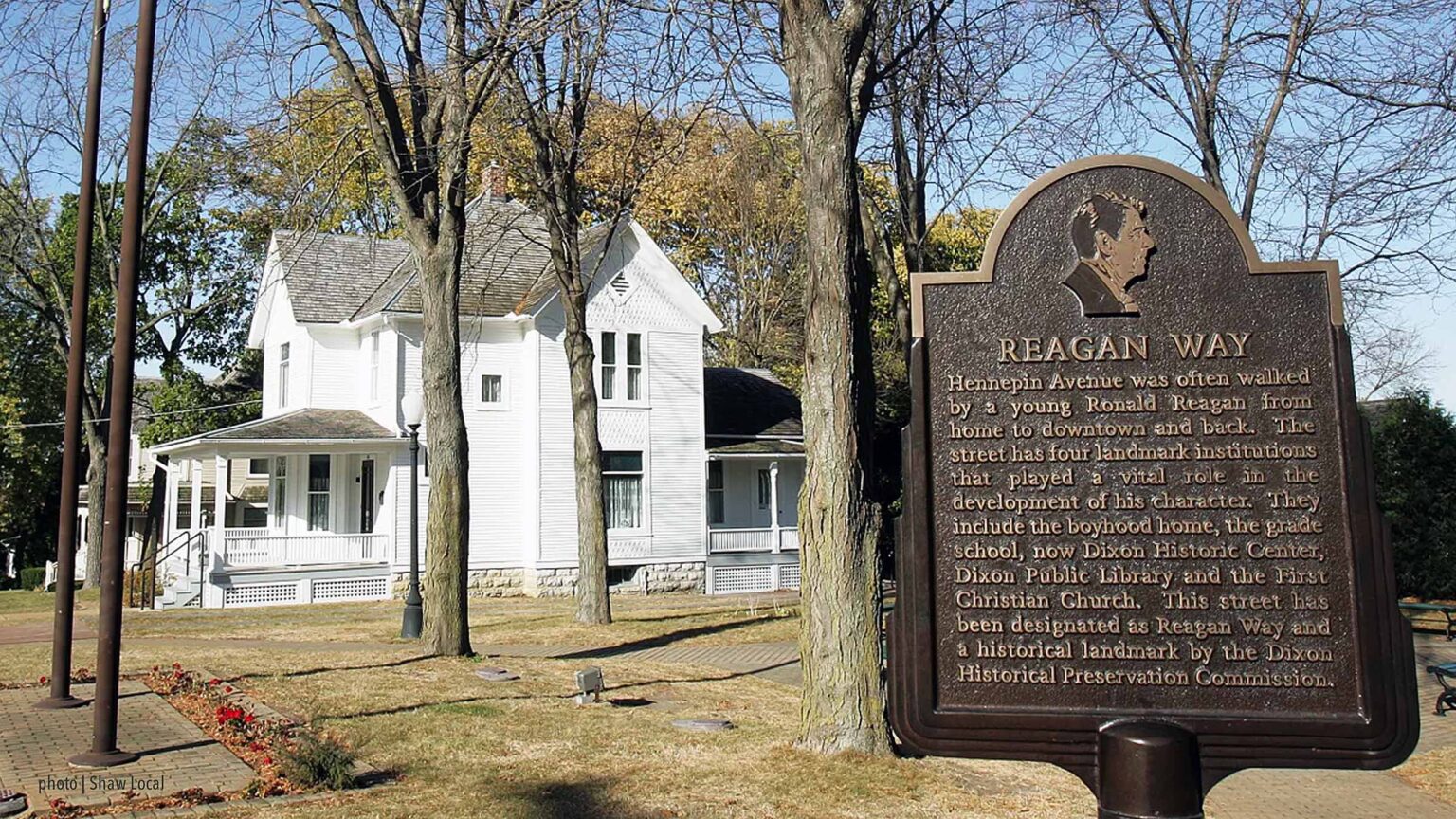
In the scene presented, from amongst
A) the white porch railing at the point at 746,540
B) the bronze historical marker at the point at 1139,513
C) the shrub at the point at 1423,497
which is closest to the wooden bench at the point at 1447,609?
the shrub at the point at 1423,497

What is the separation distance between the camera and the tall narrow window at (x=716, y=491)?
34.7 meters

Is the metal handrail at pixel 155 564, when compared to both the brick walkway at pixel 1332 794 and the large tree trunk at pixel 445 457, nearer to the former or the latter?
the large tree trunk at pixel 445 457

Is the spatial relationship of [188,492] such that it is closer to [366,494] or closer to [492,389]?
[366,494]

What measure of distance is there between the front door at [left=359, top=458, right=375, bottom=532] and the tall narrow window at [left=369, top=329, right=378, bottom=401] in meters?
1.73

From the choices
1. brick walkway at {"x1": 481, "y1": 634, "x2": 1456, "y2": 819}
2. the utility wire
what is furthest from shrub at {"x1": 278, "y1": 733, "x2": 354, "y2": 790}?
the utility wire

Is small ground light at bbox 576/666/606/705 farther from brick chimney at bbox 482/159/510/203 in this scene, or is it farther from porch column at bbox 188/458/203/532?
brick chimney at bbox 482/159/510/203

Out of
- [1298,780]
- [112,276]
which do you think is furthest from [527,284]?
[1298,780]

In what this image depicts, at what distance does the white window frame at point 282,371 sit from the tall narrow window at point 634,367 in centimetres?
962

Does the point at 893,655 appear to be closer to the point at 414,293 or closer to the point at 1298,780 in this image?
the point at 1298,780

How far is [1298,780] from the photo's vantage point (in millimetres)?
9531

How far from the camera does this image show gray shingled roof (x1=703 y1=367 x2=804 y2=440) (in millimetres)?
35000

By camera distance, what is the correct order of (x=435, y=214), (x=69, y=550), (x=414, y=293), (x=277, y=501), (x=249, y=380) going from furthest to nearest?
(x=249, y=380) → (x=277, y=501) → (x=414, y=293) → (x=435, y=214) → (x=69, y=550)

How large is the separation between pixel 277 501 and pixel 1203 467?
3007cm

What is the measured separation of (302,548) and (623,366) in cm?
913
